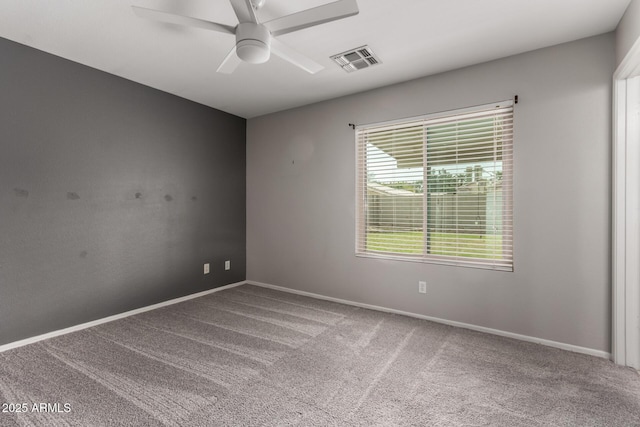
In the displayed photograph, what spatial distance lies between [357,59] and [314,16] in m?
1.19

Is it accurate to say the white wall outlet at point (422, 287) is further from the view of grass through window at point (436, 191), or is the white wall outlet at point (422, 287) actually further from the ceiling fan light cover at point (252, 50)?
the ceiling fan light cover at point (252, 50)

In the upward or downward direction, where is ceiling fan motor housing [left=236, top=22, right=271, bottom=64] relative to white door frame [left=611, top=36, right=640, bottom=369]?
upward

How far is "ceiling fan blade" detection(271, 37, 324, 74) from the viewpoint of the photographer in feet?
6.70

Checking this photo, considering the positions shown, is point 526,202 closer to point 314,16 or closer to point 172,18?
point 314,16

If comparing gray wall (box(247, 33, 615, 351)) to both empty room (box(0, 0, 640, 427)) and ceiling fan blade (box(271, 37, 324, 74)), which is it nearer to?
empty room (box(0, 0, 640, 427))

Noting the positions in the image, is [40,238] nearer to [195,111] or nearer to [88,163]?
[88,163]

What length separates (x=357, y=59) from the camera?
113 inches

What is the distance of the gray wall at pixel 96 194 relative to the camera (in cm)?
262

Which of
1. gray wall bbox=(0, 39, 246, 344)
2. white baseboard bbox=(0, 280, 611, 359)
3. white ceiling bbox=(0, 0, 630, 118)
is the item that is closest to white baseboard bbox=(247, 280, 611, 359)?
white baseboard bbox=(0, 280, 611, 359)

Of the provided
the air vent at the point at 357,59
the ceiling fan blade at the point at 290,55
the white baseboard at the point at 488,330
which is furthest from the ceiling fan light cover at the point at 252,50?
the white baseboard at the point at 488,330

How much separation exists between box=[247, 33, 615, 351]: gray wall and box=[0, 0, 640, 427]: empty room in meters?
0.02

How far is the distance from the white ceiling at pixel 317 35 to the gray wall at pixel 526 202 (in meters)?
0.23

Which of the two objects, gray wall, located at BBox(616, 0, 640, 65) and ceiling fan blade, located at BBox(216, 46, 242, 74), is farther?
ceiling fan blade, located at BBox(216, 46, 242, 74)

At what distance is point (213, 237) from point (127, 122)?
68.2 inches
